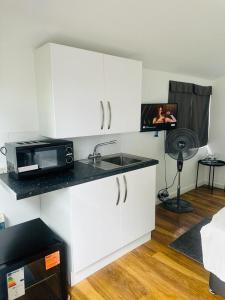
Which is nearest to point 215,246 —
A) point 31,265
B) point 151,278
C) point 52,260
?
point 151,278

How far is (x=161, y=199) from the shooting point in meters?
3.45

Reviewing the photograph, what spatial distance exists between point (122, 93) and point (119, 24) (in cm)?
61

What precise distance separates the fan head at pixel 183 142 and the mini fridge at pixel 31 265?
1.99 m

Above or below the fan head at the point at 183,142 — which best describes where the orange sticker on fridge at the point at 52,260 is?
below

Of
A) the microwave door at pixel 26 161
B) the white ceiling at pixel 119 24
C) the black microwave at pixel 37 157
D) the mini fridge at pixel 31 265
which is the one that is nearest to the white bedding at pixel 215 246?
the mini fridge at pixel 31 265

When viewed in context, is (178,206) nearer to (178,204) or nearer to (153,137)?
(178,204)

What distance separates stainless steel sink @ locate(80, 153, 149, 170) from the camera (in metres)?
2.19

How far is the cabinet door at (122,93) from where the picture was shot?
2.12 m

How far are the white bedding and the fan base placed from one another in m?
1.63

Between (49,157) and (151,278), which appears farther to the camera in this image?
(151,278)

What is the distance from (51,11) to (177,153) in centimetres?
226

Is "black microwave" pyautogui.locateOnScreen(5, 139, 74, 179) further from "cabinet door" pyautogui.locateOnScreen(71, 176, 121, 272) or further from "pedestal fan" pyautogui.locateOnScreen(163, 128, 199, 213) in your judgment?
"pedestal fan" pyautogui.locateOnScreen(163, 128, 199, 213)

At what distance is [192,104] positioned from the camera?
3682mm

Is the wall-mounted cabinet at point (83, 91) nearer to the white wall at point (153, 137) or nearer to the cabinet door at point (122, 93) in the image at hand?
the cabinet door at point (122, 93)
